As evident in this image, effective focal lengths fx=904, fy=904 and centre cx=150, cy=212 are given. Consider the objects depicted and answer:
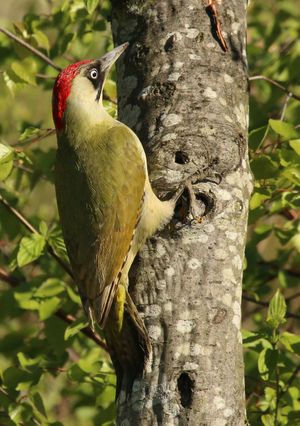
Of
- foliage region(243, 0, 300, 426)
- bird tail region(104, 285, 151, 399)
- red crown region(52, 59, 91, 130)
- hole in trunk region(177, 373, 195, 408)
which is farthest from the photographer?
red crown region(52, 59, 91, 130)

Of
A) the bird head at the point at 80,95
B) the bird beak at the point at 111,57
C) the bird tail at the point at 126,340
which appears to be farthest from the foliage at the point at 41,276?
the bird tail at the point at 126,340

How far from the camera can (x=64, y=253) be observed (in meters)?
4.43

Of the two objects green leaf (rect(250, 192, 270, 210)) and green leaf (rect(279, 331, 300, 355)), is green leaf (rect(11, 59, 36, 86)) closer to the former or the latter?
green leaf (rect(250, 192, 270, 210))

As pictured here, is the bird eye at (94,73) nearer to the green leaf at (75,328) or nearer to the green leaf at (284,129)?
the green leaf at (284,129)

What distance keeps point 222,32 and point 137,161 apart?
2.20ft

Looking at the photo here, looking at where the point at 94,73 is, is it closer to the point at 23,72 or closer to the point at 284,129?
the point at 23,72

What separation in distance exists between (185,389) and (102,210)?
44.9 inches

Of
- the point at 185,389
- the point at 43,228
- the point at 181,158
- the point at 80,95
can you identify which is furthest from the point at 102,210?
the point at 185,389

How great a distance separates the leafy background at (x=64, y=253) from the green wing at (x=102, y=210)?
0.27 meters

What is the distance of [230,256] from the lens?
3.46 meters

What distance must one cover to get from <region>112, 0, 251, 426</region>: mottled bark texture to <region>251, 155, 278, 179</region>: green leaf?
1.18ft

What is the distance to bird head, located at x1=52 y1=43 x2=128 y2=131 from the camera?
4629 mm

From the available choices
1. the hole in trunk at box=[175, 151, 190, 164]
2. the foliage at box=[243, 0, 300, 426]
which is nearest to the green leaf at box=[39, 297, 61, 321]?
the foliage at box=[243, 0, 300, 426]

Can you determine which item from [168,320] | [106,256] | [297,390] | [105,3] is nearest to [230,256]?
[168,320]
